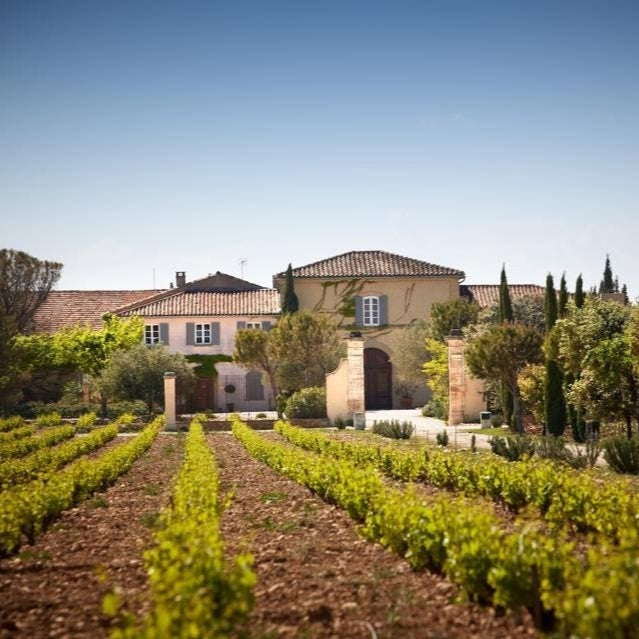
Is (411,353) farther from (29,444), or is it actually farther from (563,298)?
(29,444)


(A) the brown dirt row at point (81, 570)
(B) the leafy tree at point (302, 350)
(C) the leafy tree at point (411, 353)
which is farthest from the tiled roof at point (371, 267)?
(A) the brown dirt row at point (81, 570)

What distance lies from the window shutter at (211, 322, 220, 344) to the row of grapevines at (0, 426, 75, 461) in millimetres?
19043

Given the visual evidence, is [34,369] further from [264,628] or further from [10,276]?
[264,628]

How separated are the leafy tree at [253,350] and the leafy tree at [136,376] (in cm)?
334

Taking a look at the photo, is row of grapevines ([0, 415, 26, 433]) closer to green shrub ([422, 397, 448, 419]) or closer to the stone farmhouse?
the stone farmhouse

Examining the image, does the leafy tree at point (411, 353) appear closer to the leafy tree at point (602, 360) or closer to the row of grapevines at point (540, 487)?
the leafy tree at point (602, 360)

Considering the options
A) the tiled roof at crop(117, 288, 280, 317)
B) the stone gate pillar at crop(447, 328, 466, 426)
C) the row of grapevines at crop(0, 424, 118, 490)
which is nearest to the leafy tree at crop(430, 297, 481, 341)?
the stone gate pillar at crop(447, 328, 466, 426)

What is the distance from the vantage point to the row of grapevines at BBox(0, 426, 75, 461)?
63.8 feet

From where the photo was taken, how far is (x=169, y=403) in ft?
99.1

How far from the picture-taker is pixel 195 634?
13.7 ft

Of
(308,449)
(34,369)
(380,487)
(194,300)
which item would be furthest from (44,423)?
(380,487)

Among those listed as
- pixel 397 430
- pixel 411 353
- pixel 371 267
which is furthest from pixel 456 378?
pixel 371 267

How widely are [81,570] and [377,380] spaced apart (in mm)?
36166

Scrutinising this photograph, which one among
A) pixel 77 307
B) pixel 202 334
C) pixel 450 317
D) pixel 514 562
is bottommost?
pixel 514 562
